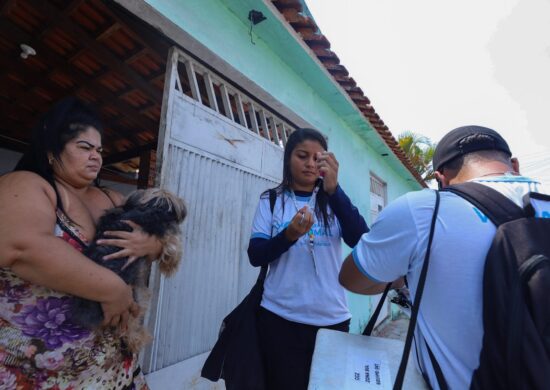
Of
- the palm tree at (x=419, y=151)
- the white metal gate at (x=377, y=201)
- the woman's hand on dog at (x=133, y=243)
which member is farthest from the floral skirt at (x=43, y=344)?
the palm tree at (x=419, y=151)

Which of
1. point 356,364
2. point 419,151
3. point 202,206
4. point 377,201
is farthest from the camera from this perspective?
point 419,151

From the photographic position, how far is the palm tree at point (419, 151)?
13500mm

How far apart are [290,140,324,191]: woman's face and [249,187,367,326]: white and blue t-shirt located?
0.15 metres

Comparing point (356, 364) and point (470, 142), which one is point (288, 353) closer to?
point (356, 364)

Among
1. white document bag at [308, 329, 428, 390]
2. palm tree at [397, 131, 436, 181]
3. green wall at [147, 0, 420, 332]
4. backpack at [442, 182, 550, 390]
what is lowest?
white document bag at [308, 329, 428, 390]

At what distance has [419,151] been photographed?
13.7 metres

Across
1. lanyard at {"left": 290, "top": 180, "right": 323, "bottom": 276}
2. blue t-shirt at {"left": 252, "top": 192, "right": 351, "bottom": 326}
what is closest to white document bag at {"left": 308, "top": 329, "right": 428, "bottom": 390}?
blue t-shirt at {"left": 252, "top": 192, "right": 351, "bottom": 326}

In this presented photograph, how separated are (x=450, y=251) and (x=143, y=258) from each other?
123 centimetres

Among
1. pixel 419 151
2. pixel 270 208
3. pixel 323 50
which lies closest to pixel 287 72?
pixel 323 50

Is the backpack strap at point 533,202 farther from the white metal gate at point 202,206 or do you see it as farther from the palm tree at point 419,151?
the palm tree at point 419,151

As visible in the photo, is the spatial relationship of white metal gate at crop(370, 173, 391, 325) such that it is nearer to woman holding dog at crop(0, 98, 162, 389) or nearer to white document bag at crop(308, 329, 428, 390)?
white document bag at crop(308, 329, 428, 390)

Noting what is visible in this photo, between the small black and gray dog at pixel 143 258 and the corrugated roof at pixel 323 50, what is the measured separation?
2.14m

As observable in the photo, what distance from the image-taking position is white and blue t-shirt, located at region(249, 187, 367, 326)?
4.89 ft

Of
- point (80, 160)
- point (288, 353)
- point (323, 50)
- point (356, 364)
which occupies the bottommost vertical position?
point (288, 353)
